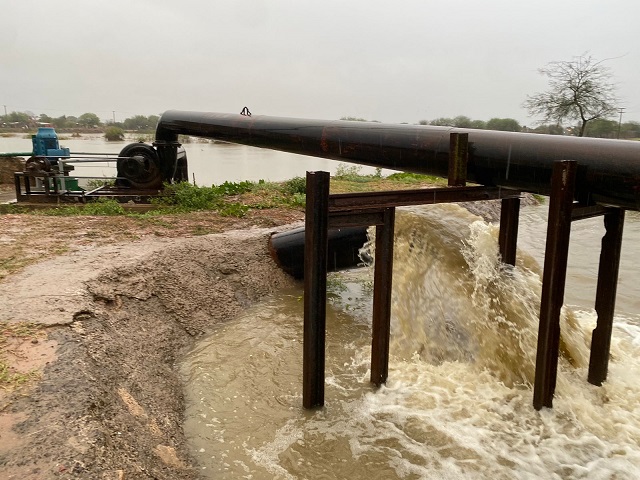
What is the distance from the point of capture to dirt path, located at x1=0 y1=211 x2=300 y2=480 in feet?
9.57

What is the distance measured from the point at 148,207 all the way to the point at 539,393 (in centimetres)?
885

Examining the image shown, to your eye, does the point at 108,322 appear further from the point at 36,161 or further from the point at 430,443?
the point at 36,161

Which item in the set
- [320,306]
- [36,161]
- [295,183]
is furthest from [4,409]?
[295,183]

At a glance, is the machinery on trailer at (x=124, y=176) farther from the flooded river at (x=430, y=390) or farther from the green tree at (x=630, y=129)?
the green tree at (x=630, y=129)

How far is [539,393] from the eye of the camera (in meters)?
4.05

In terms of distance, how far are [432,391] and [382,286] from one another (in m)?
1.11

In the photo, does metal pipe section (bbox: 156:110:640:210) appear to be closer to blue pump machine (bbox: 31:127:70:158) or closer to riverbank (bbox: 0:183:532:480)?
riverbank (bbox: 0:183:532:480)

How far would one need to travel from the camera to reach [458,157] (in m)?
4.21

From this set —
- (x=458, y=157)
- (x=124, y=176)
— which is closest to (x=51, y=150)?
(x=124, y=176)

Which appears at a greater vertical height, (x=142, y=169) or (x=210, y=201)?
(x=142, y=169)

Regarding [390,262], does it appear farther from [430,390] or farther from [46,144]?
[46,144]

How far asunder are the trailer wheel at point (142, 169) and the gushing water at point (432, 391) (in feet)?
20.7

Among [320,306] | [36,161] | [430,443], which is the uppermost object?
[36,161]

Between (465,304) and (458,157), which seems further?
(465,304)
